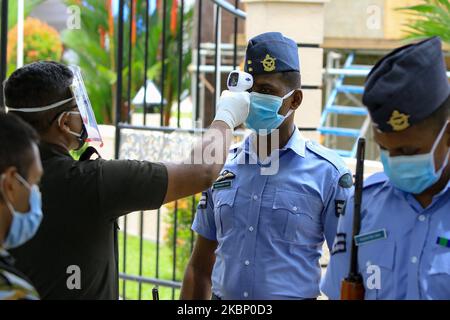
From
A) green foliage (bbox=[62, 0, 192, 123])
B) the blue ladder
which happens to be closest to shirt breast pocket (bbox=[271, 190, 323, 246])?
the blue ladder

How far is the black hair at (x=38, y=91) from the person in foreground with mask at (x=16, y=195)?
650 mm

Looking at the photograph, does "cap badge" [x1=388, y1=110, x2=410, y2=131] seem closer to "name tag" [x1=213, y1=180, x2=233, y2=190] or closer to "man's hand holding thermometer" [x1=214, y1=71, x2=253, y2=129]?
"man's hand holding thermometer" [x1=214, y1=71, x2=253, y2=129]

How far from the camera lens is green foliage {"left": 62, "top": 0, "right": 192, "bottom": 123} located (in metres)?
14.7

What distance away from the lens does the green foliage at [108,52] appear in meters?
14.7

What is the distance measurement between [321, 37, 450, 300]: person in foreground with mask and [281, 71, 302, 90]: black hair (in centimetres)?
108

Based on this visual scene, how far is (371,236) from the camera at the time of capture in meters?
2.38

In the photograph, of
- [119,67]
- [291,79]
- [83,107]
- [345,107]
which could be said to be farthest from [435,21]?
[345,107]

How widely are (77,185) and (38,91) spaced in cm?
36

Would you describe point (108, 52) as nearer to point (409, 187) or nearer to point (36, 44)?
point (36, 44)

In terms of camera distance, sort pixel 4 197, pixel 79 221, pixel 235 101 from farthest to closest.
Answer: pixel 235 101 < pixel 79 221 < pixel 4 197

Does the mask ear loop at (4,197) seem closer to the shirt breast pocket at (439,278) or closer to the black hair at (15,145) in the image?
the black hair at (15,145)
